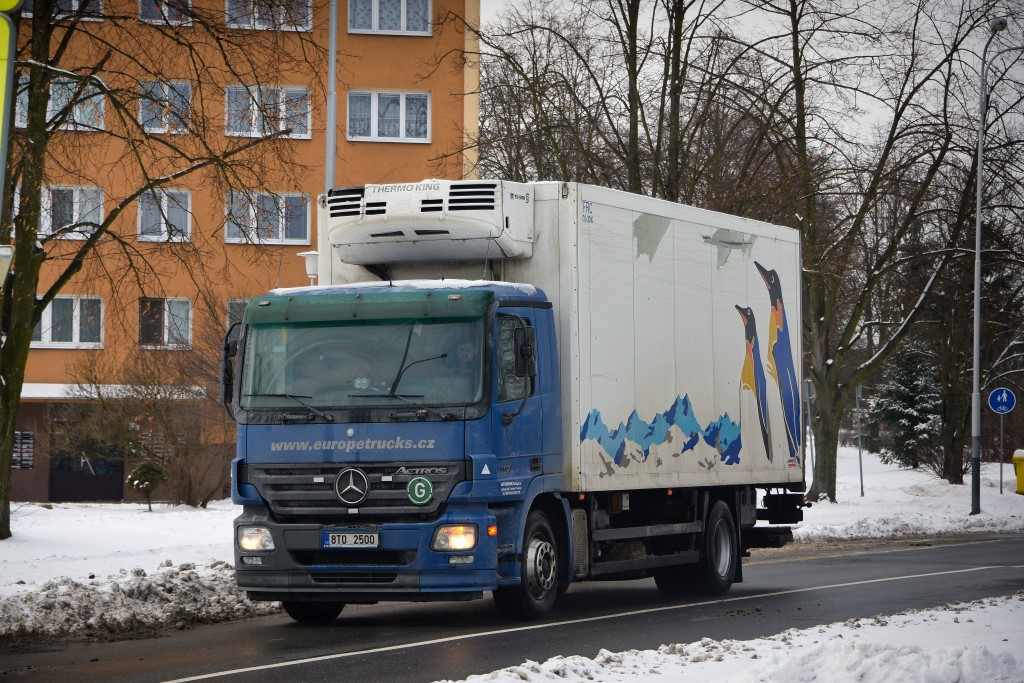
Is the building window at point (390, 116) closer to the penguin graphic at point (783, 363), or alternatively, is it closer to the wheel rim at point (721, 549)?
the penguin graphic at point (783, 363)

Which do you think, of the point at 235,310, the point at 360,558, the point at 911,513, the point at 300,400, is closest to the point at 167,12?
the point at 300,400

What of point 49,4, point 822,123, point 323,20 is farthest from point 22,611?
point 822,123

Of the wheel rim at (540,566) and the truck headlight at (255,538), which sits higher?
the truck headlight at (255,538)

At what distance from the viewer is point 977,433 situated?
113ft

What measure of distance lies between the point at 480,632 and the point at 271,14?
7304mm

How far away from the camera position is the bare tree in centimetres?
1595

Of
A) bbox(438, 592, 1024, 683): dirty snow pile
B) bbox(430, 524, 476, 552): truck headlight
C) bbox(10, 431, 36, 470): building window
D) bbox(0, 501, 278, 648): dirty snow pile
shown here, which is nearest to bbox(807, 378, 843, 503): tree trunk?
bbox(0, 501, 278, 648): dirty snow pile

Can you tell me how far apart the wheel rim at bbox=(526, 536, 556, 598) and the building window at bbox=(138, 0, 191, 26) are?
22.9 feet

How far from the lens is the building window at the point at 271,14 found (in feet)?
51.5

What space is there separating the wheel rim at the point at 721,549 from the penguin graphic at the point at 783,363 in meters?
1.61

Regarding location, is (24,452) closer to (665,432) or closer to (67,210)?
(67,210)

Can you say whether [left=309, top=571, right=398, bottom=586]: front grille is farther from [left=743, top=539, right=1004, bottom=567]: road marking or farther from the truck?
[left=743, top=539, right=1004, bottom=567]: road marking

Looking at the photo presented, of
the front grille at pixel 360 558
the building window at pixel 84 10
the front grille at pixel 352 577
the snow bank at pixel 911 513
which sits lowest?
the snow bank at pixel 911 513

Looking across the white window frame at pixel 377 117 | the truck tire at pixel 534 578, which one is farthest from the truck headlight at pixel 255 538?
the white window frame at pixel 377 117
